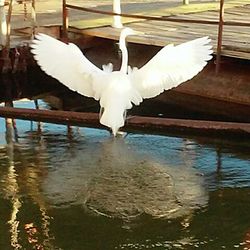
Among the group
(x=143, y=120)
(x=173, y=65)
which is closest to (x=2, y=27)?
(x=173, y=65)

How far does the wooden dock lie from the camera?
940cm

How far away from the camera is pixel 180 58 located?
7.11 meters

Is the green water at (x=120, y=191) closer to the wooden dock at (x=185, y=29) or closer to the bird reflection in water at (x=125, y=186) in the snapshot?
the bird reflection in water at (x=125, y=186)

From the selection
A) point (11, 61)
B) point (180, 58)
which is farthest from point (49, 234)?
point (11, 61)

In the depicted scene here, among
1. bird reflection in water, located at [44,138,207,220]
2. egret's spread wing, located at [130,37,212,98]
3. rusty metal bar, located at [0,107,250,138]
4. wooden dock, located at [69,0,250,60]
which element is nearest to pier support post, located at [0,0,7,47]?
wooden dock, located at [69,0,250,60]

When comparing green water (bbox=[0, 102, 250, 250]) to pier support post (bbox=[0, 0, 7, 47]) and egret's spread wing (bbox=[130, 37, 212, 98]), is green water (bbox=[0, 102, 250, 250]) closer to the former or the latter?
egret's spread wing (bbox=[130, 37, 212, 98])

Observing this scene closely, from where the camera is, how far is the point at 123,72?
723 centimetres

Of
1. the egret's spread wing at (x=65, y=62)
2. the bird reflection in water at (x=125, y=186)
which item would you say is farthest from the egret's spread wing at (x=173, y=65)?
the bird reflection in water at (x=125, y=186)

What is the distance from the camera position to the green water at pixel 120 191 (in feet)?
20.4

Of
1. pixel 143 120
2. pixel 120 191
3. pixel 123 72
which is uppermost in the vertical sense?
pixel 123 72

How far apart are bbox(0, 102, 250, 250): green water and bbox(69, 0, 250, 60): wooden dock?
1.46 metres

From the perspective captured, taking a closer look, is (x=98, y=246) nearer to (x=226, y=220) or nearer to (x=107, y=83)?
(x=226, y=220)

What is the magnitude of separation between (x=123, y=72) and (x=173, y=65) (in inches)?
18.4

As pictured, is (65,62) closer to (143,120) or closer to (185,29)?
(143,120)
